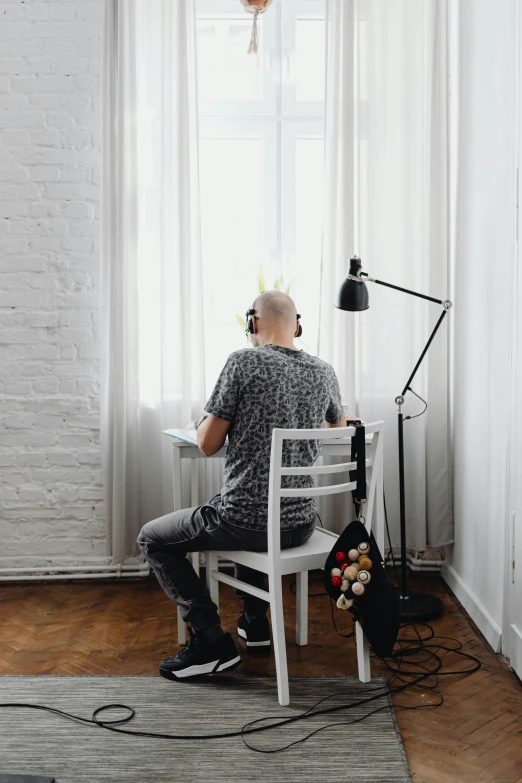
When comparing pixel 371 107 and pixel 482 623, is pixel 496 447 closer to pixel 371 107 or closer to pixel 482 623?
pixel 482 623

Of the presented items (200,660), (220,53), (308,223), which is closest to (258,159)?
(308,223)

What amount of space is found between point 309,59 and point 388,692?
2831 millimetres

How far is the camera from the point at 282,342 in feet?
8.17

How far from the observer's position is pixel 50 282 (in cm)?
346

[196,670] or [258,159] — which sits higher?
[258,159]

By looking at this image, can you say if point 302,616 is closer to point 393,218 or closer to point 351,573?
point 351,573

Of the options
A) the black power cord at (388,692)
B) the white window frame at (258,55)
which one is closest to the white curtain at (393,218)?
the white window frame at (258,55)

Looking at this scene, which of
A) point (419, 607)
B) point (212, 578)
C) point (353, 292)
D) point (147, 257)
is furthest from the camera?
point (147, 257)

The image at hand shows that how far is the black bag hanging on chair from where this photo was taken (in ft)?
7.30

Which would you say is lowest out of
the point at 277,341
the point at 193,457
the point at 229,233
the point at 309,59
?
the point at 193,457

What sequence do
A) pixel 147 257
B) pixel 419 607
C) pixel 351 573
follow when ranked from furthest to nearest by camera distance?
1. pixel 147 257
2. pixel 419 607
3. pixel 351 573

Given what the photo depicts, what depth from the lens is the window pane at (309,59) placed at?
142 inches

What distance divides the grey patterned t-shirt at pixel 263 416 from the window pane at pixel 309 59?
174 centimetres

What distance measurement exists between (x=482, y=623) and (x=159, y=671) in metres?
1.22
